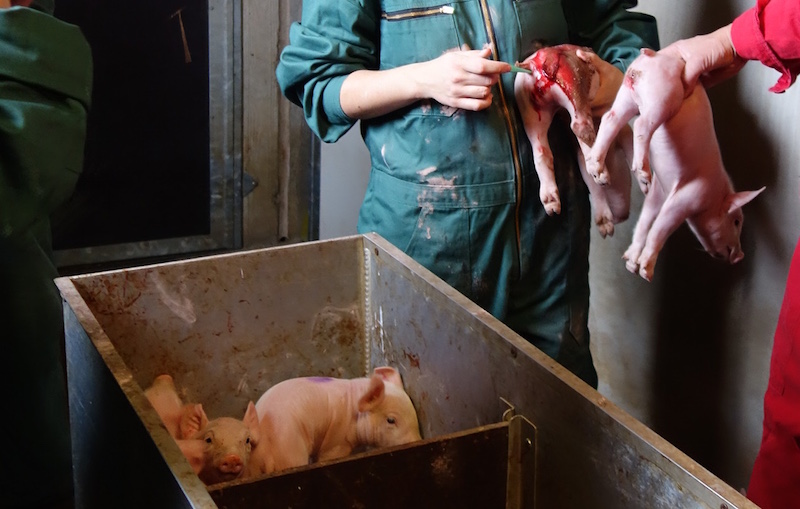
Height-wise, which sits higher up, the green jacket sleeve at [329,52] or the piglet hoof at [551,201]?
the green jacket sleeve at [329,52]

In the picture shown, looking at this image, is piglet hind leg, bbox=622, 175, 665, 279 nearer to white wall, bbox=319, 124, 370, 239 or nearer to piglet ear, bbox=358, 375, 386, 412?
piglet ear, bbox=358, 375, 386, 412

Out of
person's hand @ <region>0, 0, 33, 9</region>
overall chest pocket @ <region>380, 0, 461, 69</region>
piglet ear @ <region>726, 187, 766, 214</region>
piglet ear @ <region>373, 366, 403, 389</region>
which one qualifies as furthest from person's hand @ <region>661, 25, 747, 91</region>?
person's hand @ <region>0, 0, 33, 9</region>

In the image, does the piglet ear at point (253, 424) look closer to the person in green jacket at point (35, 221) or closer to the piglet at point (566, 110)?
the person in green jacket at point (35, 221)

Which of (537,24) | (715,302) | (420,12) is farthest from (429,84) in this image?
(715,302)

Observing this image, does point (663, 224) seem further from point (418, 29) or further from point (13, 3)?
point (13, 3)

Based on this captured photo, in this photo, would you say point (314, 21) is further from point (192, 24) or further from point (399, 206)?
point (192, 24)

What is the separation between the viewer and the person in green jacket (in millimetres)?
1534

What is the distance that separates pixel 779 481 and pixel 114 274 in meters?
1.35

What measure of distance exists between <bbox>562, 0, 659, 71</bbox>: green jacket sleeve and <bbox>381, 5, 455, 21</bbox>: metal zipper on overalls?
345 millimetres

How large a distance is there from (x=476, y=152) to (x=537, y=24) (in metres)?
0.29

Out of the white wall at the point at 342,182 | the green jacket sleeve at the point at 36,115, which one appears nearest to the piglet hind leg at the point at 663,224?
the green jacket sleeve at the point at 36,115

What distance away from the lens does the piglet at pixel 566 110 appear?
1.72 metres

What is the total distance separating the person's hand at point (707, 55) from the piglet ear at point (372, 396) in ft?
2.76

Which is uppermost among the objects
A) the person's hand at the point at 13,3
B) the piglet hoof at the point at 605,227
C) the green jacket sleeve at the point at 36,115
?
the person's hand at the point at 13,3
